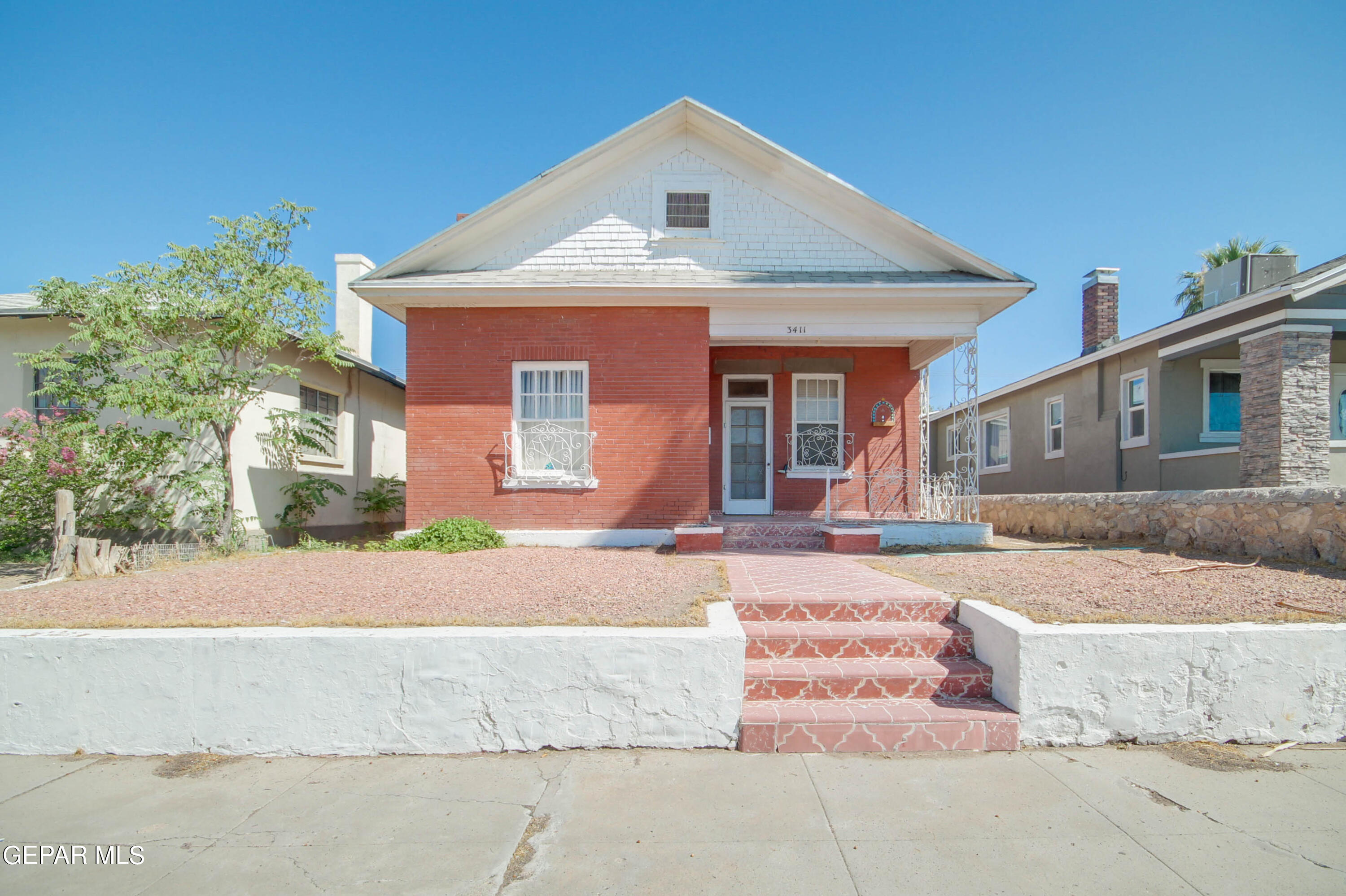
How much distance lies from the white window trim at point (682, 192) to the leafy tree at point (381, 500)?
283 inches

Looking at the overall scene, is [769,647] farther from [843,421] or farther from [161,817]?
[843,421]

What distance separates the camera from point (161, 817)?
3.59m

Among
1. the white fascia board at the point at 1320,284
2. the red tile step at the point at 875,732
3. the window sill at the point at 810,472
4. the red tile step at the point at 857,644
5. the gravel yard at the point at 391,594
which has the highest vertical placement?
the white fascia board at the point at 1320,284

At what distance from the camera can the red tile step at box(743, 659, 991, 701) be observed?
4.62 meters

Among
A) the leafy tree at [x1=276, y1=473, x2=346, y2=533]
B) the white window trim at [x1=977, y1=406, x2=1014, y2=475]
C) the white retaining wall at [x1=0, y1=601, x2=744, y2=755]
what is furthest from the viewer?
the white window trim at [x1=977, y1=406, x2=1014, y2=475]

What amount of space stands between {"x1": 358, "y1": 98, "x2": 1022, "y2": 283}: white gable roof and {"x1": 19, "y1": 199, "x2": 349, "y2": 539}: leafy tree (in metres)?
1.73

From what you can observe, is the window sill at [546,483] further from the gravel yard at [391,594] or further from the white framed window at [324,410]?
the white framed window at [324,410]

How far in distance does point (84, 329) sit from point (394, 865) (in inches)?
342

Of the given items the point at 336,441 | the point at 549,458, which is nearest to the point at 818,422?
the point at 549,458

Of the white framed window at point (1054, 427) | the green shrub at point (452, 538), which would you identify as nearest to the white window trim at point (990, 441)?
the white framed window at point (1054, 427)

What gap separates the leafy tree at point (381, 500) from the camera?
43.3 feet

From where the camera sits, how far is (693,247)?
10.5m

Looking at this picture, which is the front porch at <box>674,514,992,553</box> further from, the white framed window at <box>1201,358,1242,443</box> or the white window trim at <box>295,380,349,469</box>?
the white framed window at <box>1201,358,1242,443</box>

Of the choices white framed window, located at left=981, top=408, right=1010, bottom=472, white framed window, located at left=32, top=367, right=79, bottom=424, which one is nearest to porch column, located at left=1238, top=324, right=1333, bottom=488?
white framed window, located at left=981, top=408, right=1010, bottom=472
